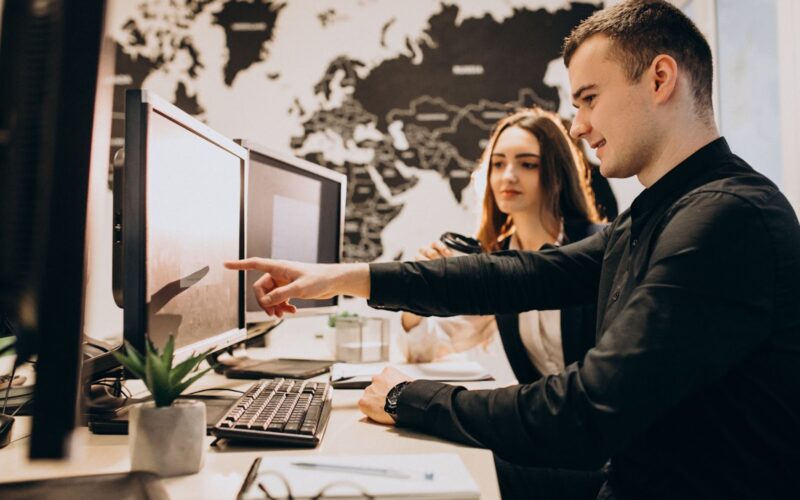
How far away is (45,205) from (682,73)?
35.0 inches

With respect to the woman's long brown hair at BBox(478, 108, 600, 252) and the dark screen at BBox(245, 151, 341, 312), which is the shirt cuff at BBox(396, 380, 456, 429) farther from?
the woman's long brown hair at BBox(478, 108, 600, 252)

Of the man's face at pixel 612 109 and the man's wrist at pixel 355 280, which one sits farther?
the man's wrist at pixel 355 280

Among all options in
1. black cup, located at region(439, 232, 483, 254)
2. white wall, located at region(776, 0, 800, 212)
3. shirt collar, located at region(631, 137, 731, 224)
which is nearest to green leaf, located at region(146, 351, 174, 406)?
shirt collar, located at region(631, 137, 731, 224)

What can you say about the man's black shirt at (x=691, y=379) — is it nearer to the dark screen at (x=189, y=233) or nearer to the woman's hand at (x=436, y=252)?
the dark screen at (x=189, y=233)

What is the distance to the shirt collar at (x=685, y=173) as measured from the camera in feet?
2.97

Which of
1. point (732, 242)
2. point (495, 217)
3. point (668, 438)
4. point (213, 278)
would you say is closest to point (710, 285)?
point (732, 242)

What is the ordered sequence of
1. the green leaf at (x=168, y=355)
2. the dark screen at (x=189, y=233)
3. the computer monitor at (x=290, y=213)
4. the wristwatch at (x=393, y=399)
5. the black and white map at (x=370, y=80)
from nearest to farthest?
the green leaf at (x=168, y=355), the dark screen at (x=189, y=233), the wristwatch at (x=393, y=399), the computer monitor at (x=290, y=213), the black and white map at (x=370, y=80)

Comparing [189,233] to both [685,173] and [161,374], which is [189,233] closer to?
[161,374]

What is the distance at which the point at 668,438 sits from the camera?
799mm

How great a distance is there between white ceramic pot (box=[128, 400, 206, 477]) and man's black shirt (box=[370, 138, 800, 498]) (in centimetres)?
34

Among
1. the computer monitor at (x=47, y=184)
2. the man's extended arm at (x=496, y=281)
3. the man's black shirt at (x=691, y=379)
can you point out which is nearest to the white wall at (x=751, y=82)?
the man's extended arm at (x=496, y=281)

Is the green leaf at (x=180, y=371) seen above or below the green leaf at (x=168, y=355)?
below

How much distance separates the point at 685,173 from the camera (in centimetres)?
91

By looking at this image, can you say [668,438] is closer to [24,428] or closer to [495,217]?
[24,428]
